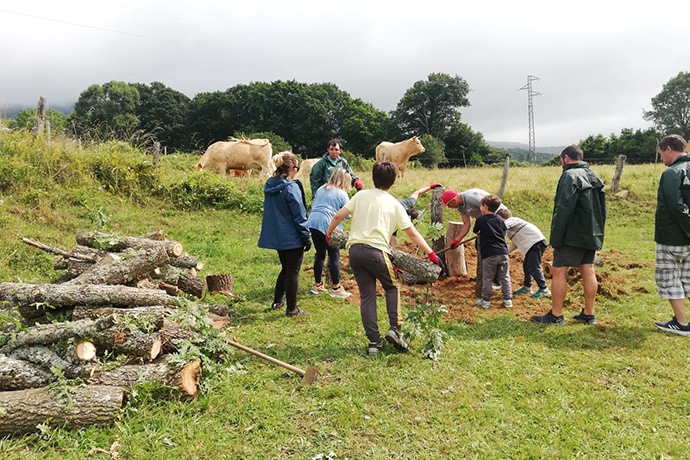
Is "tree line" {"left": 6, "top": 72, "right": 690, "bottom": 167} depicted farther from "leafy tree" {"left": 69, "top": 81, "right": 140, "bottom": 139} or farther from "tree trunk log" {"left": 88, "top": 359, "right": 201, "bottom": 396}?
"tree trunk log" {"left": 88, "top": 359, "right": 201, "bottom": 396}

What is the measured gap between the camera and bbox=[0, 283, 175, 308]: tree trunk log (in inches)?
165

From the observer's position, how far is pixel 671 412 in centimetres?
346

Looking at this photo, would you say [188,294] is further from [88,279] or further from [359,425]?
[359,425]

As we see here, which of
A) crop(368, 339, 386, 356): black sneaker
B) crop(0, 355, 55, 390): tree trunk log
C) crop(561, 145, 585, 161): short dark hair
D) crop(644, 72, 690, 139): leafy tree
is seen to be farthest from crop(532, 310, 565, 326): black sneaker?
crop(644, 72, 690, 139): leafy tree

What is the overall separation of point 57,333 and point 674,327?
6.77 metres

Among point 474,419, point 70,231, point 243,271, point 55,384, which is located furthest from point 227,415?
point 70,231

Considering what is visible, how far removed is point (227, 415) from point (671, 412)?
147 inches

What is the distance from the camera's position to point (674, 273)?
509 centimetres

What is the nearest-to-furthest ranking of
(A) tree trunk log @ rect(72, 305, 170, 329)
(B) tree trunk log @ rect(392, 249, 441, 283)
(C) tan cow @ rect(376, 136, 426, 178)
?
(A) tree trunk log @ rect(72, 305, 170, 329) < (B) tree trunk log @ rect(392, 249, 441, 283) < (C) tan cow @ rect(376, 136, 426, 178)

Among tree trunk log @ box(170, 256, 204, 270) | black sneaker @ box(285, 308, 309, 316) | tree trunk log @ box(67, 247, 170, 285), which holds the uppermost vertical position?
tree trunk log @ box(67, 247, 170, 285)

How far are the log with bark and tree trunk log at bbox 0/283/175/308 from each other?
8.36ft

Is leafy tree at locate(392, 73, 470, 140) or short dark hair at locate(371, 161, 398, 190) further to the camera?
leafy tree at locate(392, 73, 470, 140)

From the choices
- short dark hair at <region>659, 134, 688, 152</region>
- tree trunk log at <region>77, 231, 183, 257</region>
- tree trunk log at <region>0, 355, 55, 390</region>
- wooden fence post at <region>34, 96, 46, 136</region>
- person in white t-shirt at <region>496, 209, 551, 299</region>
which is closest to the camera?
tree trunk log at <region>0, 355, 55, 390</region>

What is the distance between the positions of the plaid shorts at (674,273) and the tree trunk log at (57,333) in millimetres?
6203
